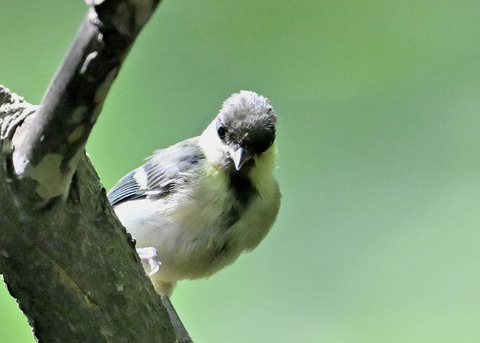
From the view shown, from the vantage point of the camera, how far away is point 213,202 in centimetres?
165

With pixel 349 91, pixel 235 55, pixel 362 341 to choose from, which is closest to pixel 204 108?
pixel 235 55

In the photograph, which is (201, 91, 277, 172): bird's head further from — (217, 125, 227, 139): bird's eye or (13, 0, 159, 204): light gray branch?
(13, 0, 159, 204): light gray branch

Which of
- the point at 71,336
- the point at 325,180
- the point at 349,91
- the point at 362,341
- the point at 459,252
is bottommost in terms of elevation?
the point at 71,336

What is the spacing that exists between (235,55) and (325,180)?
52cm

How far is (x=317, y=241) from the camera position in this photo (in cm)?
245

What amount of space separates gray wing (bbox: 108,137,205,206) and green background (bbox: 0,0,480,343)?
13.4 inches

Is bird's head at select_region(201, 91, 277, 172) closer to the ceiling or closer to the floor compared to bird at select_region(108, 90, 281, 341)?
closer to the ceiling

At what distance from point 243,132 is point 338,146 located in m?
0.82

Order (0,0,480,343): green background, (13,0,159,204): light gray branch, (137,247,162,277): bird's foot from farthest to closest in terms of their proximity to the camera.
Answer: (0,0,480,343): green background
(137,247,162,277): bird's foot
(13,0,159,204): light gray branch

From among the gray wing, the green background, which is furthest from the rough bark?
the green background

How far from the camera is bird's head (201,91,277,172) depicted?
1679 mm

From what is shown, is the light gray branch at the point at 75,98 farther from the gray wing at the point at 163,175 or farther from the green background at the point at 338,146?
the green background at the point at 338,146

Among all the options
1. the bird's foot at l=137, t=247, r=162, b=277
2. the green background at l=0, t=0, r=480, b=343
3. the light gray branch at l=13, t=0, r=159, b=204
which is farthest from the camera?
the green background at l=0, t=0, r=480, b=343

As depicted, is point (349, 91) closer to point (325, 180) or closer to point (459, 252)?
point (325, 180)
